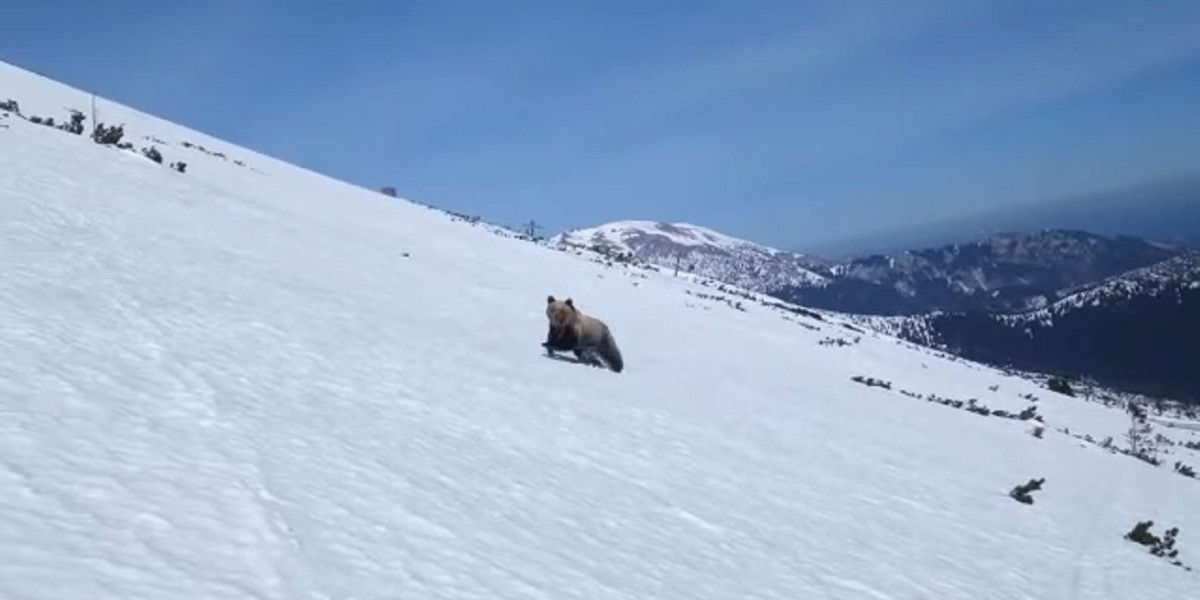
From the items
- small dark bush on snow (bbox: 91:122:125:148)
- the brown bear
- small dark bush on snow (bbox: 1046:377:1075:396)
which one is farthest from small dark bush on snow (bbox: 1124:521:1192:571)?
small dark bush on snow (bbox: 1046:377:1075:396)

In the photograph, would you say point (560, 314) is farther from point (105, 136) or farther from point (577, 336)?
point (105, 136)

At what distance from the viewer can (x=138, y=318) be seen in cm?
820

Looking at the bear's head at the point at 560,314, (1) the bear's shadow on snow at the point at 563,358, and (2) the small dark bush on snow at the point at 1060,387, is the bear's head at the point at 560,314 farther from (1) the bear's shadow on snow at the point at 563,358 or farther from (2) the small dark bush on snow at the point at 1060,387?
(2) the small dark bush on snow at the point at 1060,387

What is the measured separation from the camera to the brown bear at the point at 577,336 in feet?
51.9

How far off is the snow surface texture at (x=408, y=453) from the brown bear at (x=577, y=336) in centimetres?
51

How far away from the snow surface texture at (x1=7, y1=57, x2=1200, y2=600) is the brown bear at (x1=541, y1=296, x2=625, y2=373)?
1.67ft

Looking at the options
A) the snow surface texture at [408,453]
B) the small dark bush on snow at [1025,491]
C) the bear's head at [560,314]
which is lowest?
the small dark bush on snow at [1025,491]

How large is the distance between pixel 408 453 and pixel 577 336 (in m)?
8.92

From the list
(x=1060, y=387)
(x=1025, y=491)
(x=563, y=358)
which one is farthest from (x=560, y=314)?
(x=1060, y=387)

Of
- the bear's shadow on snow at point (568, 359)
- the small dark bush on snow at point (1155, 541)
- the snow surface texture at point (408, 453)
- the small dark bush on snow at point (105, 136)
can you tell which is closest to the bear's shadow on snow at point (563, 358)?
the bear's shadow on snow at point (568, 359)

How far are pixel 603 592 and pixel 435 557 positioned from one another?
1.10m

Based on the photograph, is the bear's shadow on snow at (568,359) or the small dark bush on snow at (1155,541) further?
the bear's shadow on snow at (568,359)

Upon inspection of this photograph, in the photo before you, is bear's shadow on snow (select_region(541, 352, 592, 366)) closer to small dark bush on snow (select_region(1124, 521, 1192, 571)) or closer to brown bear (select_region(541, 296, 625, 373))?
brown bear (select_region(541, 296, 625, 373))

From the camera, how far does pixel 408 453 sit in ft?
23.2
